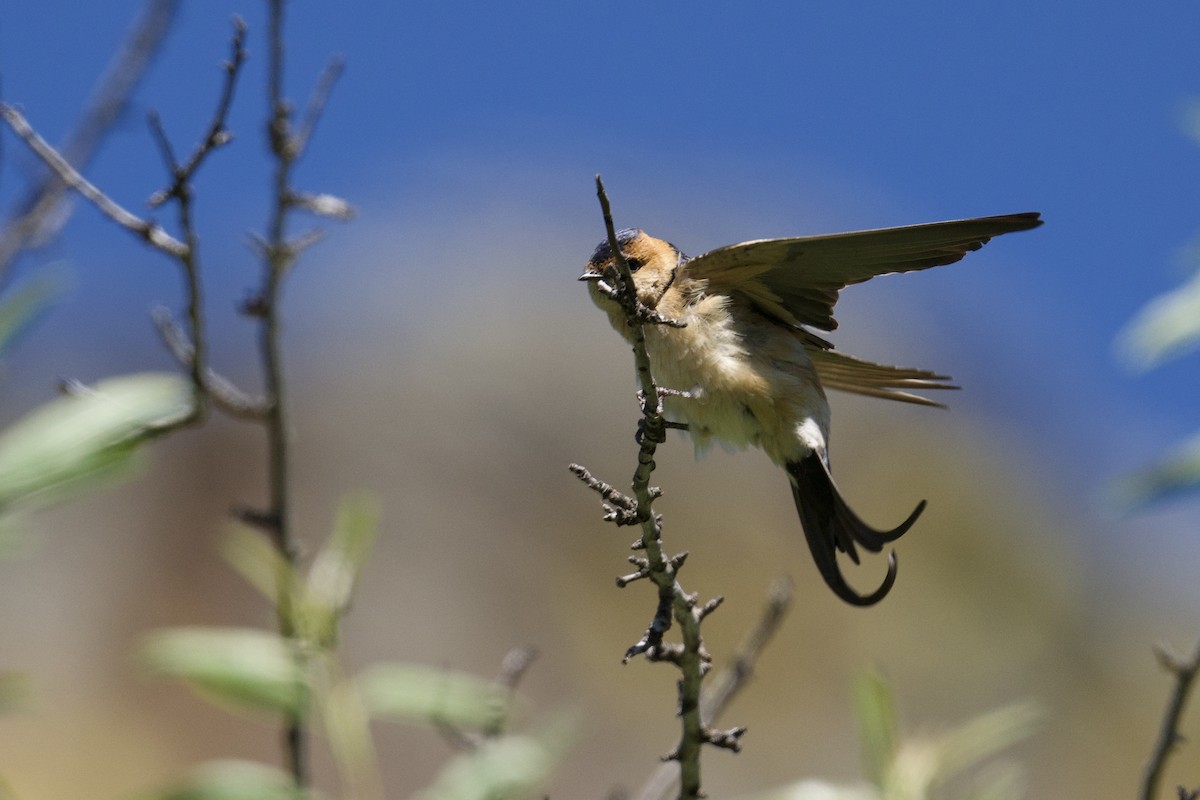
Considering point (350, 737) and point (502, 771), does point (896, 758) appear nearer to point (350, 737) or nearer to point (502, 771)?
point (502, 771)

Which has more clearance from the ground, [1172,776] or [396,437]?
[396,437]

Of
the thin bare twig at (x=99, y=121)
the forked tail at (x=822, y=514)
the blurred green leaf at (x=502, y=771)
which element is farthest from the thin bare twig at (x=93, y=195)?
the forked tail at (x=822, y=514)

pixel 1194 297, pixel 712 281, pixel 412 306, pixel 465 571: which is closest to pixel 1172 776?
pixel 465 571

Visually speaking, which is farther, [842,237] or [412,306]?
[412,306]

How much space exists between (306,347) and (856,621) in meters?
7.98

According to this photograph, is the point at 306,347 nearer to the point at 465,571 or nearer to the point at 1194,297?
the point at 465,571

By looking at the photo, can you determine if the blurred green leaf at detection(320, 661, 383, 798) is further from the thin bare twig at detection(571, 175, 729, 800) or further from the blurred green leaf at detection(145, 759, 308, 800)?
the thin bare twig at detection(571, 175, 729, 800)

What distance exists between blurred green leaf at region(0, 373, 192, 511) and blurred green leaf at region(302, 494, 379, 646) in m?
0.67

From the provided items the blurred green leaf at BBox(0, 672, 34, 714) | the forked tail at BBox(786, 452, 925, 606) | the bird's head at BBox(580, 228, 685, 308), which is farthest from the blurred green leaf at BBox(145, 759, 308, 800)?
the bird's head at BBox(580, 228, 685, 308)

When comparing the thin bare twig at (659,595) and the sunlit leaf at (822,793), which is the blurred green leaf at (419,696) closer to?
the thin bare twig at (659,595)

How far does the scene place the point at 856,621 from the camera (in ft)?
51.6

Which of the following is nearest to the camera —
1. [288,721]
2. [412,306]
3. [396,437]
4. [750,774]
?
[288,721]

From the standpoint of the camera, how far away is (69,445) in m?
1.26

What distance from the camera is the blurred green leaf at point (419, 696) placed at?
1876 millimetres
